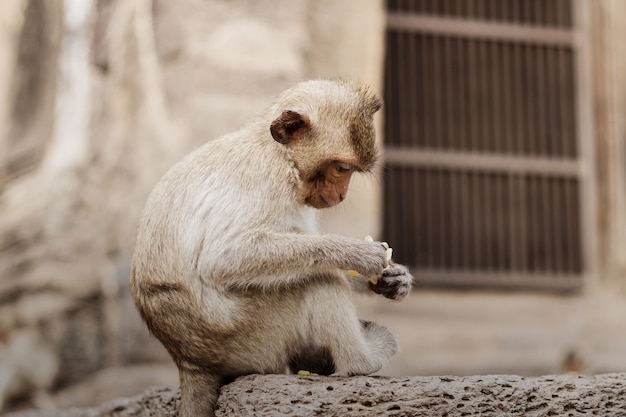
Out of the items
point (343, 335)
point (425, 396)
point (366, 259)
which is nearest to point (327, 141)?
point (366, 259)

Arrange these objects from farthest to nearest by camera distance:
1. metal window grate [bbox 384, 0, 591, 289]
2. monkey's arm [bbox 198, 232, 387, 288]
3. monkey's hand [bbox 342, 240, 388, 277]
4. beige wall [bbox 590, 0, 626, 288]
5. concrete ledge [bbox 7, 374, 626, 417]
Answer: beige wall [bbox 590, 0, 626, 288] → metal window grate [bbox 384, 0, 591, 289] → monkey's hand [bbox 342, 240, 388, 277] → monkey's arm [bbox 198, 232, 387, 288] → concrete ledge [bbox 7, 374, 626, 417]

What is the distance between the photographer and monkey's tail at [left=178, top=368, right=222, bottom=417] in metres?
4.01

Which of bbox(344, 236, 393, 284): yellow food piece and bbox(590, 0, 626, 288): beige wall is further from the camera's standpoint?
bbox(590, 0, 626, 288): beige wall

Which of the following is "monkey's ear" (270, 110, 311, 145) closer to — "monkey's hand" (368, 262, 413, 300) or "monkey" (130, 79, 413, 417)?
"monkey" (130, 79, 413, 417)

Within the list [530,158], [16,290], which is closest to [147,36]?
[16,290]

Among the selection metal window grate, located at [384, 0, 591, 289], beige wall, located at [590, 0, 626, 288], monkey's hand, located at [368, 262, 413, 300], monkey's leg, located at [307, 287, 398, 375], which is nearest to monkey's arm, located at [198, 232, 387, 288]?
monkey's leg, located at [307, 287, 398, 375]

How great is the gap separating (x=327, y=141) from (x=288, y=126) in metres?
0.16

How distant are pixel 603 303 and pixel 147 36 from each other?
4.41m

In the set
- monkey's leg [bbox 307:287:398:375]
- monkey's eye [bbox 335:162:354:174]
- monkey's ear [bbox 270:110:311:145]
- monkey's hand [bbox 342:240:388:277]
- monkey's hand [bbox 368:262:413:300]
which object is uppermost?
monkey's ear [bbox 270:110:311:145]

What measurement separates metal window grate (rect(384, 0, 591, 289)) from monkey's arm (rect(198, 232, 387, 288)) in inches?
186

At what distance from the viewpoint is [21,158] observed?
7992 millimetres

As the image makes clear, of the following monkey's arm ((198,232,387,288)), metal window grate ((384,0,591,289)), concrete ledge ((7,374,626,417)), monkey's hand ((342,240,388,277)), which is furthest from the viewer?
metal window grate ((384,0,591,289))

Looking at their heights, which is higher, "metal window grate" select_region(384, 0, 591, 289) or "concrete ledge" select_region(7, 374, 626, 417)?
"metal window grate" select_region(384, 0, 591, 289)

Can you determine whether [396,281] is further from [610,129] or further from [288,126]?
[610,129]
